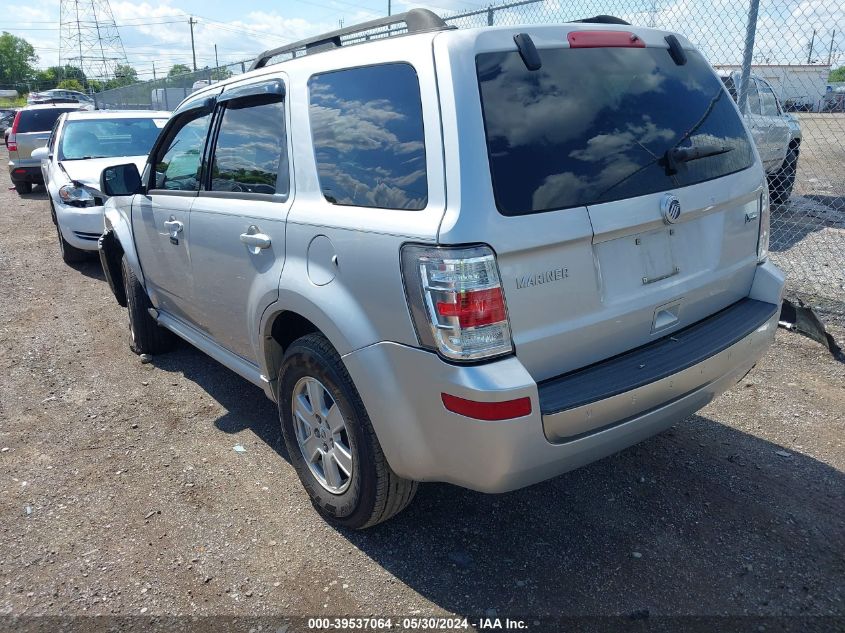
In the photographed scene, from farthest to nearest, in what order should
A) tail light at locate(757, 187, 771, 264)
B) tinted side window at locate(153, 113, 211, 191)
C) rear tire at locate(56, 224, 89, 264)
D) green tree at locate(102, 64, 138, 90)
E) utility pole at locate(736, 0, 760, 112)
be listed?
green tree at locate(102, 64, 138, 90) → rear tire at locate(56, 224, 89, 264) → utility pole at locate(736, 0, 760, 112) → tinted side window at locate(153, 113, 211, 191) → tail light at locate(757, 187, 771, 264)

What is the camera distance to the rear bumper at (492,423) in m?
2.25

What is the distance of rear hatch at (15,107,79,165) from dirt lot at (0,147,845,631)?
12626mm

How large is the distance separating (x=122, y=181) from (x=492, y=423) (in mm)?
3371

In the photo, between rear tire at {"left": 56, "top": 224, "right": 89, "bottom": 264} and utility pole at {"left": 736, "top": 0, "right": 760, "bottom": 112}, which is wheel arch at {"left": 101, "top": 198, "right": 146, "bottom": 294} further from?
utility pole at {"left": 736, "top": 0, "right": 760, "bottom": 112}

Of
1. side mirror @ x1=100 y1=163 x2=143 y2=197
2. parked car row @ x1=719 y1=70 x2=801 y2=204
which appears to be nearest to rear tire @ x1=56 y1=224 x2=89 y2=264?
side mirror @ x1=100 y1=163 x2=143 y2=197

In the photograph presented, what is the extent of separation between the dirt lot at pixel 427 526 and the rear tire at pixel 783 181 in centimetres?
600

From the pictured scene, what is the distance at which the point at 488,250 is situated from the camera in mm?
2240

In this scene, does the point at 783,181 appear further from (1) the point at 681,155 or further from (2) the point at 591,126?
(2) the point at 591,126

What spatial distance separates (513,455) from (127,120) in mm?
9067

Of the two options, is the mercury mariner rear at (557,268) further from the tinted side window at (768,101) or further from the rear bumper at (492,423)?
the tinted side window at (768,101)

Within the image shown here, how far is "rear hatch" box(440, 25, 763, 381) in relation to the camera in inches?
92.2

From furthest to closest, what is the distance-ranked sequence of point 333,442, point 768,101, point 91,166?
point 768,101 → point 91,166 → point 333,442

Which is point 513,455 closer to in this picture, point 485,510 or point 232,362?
point 485,510

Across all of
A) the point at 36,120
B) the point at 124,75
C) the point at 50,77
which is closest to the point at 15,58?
the point at 50,77
